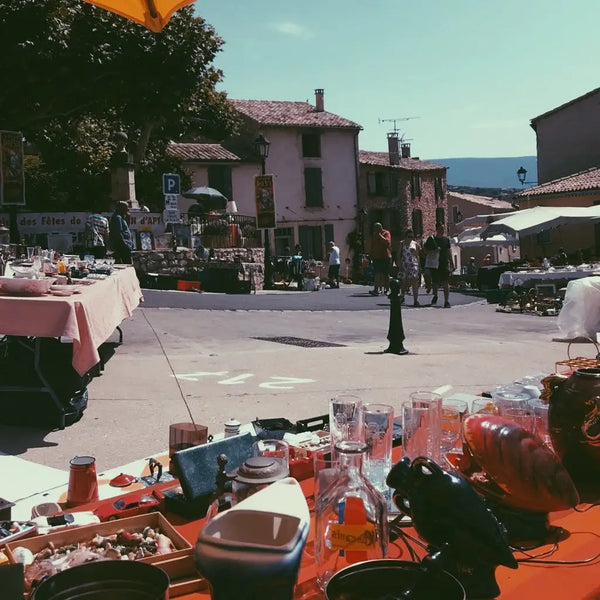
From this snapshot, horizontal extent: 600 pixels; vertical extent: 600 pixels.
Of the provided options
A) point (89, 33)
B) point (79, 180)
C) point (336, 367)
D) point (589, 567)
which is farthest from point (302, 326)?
point (79, 180)

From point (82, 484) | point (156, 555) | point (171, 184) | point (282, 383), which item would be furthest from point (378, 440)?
point (171, 184)

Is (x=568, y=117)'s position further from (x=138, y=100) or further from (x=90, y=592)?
(x=90, y=592)

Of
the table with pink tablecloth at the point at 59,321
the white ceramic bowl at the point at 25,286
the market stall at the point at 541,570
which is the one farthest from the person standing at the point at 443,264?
the market stall at the point at 541,570

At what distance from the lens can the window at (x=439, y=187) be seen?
5150cm

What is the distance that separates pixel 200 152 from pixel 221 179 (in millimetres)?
1873

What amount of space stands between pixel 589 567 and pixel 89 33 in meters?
18.1

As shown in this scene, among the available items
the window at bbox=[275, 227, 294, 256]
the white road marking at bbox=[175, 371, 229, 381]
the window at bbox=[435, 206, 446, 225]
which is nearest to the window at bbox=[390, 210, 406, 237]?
the window at bbox=[435, 206, 446, 225]

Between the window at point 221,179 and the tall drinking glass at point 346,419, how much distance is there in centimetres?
3592

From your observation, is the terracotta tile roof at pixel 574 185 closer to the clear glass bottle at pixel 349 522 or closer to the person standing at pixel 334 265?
the person standing at pixel 334 265

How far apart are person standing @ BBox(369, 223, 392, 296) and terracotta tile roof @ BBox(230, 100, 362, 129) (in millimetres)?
21790

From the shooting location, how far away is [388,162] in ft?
153

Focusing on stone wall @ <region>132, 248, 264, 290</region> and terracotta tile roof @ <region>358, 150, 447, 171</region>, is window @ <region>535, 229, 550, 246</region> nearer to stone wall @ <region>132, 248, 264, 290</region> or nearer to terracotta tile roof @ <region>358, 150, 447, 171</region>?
stone wall @ <region>132, 248, 264, 290</region>

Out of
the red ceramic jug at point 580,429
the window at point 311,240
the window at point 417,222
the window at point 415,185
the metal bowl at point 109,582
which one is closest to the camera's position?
the metal bowl at point 109,582

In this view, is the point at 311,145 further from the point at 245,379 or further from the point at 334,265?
the point at 245,379
